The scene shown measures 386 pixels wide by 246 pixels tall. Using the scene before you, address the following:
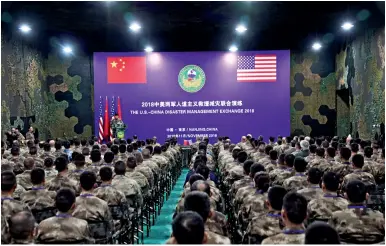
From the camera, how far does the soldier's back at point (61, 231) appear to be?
10.5 ft

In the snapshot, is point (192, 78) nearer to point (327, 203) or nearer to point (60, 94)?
point (60, 94)

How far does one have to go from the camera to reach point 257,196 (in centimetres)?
423

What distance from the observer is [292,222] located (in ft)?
9.27

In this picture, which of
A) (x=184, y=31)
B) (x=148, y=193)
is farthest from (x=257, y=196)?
(x=184, y=31)

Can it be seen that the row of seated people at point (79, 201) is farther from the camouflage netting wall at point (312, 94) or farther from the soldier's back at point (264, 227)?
the camouflage netting wall at point (312, 94)

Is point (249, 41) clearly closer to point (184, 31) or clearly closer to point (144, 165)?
point (184, 31)

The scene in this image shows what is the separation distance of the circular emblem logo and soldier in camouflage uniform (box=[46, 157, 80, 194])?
1182cm

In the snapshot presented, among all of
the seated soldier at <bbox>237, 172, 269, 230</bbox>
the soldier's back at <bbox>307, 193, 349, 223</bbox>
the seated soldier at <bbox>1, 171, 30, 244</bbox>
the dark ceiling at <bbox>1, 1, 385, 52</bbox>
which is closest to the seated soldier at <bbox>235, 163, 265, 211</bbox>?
the seated soldier at <bbox>237, 172, 269, 230</bbox>

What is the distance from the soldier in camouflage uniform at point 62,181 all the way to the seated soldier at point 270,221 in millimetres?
2396

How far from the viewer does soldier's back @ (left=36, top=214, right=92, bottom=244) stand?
126 inches

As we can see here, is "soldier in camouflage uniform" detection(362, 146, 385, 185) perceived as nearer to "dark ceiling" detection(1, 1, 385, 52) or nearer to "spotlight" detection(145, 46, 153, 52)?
"dark ceiling" detection(1, 1, 385, 52)

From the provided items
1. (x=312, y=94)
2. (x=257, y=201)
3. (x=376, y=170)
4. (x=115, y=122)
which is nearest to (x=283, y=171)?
(x=376, y=170)

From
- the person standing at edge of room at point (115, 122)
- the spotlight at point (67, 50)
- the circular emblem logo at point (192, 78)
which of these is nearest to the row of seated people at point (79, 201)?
the person standing at edge of room at point (115, 122)

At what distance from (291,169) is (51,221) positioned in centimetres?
359
